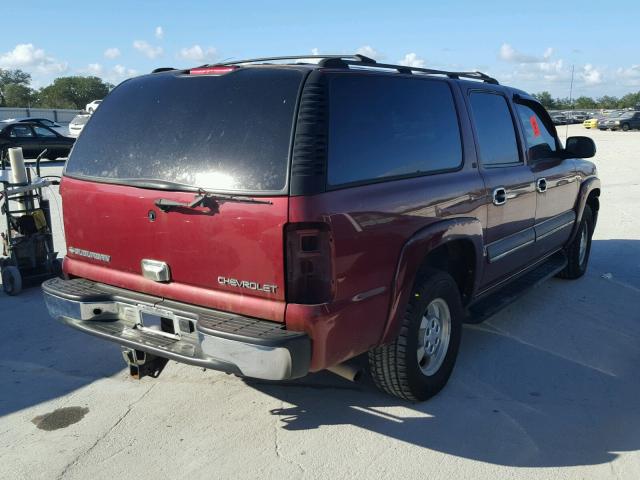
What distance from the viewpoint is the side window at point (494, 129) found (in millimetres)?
4242

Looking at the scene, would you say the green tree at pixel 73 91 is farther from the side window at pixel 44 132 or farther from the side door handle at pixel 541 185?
the side door handle at pixel 541 185

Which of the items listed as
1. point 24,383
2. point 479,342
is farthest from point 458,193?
point 24,383

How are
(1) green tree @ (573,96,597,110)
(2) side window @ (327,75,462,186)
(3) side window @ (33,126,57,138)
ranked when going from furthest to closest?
(1) green tree @ (573,96,597,110)
(3) side window @ (33,126,57,138)
(2) side window @ (327,75,462,186)

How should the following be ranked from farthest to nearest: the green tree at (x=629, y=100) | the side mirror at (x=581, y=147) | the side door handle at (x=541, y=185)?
the green tree at (x=629, y=100), the side mirror at (x=581, y=147), the side door handle at (x=541, y=185)

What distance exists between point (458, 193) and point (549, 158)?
2016mm

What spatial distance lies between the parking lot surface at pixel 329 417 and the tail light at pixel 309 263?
940mm

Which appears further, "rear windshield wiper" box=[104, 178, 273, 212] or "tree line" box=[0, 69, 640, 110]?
"tree line" box=[0, 69, 640, 110]

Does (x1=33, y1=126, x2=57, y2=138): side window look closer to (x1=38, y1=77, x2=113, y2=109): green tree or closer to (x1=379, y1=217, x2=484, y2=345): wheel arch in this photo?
(x1=379, y1=217, x2=484, y2=345): wheel arch

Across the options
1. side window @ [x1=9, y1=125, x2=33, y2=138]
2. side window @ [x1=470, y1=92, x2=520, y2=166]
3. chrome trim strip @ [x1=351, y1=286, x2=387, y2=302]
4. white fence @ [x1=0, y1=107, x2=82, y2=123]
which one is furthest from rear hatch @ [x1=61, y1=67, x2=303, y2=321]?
white fence @ [x1=0, y1=107, x2=82, y2=123]

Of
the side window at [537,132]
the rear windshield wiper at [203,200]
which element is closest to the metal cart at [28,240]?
the rear windshield wiper at [203,200]

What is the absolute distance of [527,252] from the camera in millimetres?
4961

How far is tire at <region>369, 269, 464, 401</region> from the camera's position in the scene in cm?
340

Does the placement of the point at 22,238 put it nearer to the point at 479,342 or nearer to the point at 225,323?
the point at 225,323

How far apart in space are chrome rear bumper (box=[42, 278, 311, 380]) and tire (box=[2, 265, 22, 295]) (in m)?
2.46
